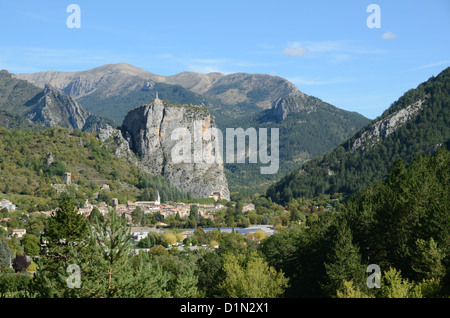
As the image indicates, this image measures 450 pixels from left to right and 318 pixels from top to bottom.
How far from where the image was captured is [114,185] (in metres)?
126

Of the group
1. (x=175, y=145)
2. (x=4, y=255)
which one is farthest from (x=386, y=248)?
(x=175, y=145)

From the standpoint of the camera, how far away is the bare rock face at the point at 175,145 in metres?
147

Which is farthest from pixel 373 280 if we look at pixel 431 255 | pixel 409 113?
pixel 409 113

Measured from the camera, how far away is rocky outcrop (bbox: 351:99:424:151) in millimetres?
129750

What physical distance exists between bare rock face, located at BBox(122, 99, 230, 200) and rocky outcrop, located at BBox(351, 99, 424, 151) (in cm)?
4048

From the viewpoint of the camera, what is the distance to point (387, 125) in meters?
132

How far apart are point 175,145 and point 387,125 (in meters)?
58.1

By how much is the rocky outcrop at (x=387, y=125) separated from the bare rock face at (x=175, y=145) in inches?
1594

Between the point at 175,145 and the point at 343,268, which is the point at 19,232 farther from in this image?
the point at 175,145

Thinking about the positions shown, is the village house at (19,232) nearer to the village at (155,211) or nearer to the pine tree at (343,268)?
the village at (155,211)

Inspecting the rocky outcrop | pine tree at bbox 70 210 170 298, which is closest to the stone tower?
the rocky outcrop

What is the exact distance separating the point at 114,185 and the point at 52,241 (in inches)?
3871

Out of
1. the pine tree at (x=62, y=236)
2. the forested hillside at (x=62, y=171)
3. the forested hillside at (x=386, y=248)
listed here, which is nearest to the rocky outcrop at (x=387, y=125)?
the forested hillside at (x=62, y=171)
